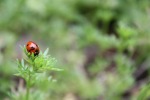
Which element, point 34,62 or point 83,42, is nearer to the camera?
point 34,62

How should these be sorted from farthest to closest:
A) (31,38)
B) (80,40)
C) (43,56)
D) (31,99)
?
1. (31,38)
2. (80,40)
3. (31,99)
4. (43,56)

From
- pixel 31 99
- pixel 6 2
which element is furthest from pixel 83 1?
pixel 31 99

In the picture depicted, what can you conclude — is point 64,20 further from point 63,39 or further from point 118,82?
point 118,82

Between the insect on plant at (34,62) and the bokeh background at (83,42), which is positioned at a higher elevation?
the bokeh background at (83,42)

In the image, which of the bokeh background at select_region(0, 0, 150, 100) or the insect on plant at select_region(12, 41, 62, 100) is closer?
the insect on plant at select_region(12, 41, 62, 100)

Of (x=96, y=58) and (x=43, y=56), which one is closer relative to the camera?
(x=43, y=56)

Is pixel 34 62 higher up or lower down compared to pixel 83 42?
lower down

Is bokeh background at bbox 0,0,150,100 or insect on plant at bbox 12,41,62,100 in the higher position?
bokeh background at bbox 0,0,150,100

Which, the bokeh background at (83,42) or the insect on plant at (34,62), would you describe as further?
the bokeh background at (83,42)
